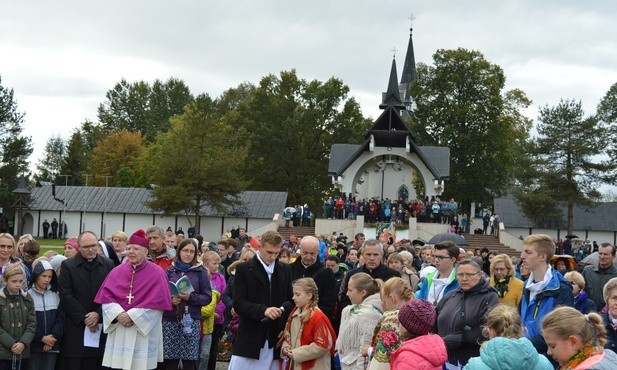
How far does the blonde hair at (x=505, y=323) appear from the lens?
244 inches

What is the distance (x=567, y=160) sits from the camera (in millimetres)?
53781

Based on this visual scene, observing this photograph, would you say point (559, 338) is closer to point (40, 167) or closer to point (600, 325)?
point (600, 325)

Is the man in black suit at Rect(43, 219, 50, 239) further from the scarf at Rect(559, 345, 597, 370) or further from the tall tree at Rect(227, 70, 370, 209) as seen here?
the scarf at Rect(559, 345, 597, 370)

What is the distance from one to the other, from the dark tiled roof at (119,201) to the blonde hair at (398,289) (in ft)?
151

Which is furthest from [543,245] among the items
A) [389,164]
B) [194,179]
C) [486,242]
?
[389,164]

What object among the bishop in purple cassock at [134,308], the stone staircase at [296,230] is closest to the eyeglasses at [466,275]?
the bishop in purple cassock at [134,308]

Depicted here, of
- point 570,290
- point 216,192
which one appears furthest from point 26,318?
point 216,192

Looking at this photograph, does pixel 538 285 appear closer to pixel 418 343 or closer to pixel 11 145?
pixel 418 343

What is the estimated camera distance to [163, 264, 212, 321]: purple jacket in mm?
10469

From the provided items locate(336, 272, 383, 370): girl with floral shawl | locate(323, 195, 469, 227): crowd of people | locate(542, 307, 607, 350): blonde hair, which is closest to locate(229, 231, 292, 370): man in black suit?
locate(336, 272, 383, 370): girl with floral shawl

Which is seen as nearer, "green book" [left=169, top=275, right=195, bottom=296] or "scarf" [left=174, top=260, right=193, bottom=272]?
"green book" [left=169, top=275, right=195, bottom=296]

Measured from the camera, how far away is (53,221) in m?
56.5

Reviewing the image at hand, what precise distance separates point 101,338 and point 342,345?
10.1ft

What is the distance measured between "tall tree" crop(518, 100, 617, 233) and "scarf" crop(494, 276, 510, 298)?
4377 cm
